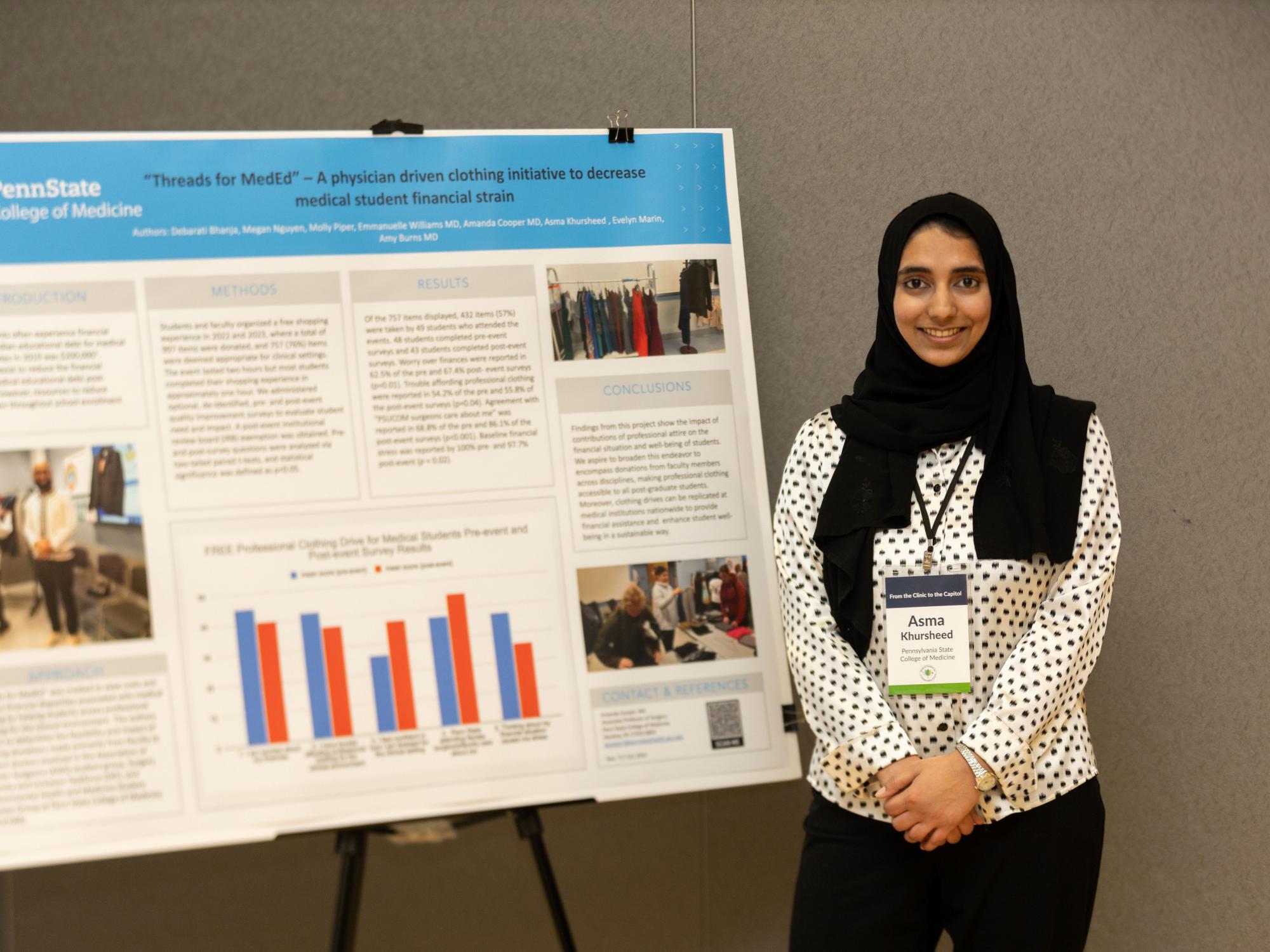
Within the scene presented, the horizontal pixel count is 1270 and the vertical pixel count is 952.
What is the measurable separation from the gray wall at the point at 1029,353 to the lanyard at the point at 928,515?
0.73 m

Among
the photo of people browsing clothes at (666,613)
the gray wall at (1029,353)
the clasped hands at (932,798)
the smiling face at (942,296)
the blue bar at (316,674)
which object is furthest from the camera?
the gray wall at (1029,353)

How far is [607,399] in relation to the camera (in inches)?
71.1

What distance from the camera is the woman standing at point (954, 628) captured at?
1.49m

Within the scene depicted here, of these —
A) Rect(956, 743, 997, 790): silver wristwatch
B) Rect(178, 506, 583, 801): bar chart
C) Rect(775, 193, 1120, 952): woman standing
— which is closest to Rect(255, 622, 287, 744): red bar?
Rect(178, 506, 583, 801): bar chart

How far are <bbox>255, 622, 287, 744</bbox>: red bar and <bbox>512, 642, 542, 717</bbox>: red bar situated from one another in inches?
15.7

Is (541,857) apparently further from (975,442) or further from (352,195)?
(352,195)

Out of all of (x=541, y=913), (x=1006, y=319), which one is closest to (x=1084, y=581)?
(x=1006, y=319)

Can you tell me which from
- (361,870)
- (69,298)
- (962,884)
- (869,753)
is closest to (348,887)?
(361,870)

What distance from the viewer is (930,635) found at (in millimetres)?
1517

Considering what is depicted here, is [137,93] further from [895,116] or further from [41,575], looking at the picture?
[895,116]

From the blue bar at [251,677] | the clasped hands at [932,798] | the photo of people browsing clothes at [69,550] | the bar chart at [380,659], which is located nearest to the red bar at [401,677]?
the bar chart at [380,659]

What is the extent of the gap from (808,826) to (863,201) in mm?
1398

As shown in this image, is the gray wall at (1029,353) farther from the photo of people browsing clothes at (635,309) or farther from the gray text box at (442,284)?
the gray text box at (442,284)

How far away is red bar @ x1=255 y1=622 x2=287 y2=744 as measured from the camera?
1647 millimetres
